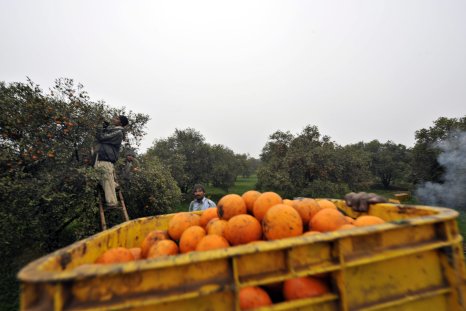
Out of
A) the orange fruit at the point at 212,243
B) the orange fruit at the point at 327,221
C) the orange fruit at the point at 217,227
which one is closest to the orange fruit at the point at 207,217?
the orange fruit at the point at 217,227

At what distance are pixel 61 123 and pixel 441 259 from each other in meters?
8.73

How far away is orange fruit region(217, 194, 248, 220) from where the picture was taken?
2543 mm

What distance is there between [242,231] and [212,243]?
312mm

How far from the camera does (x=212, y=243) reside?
6.63ft

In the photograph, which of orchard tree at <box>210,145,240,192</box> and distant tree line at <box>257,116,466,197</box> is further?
orchard tree at <box>210,145,240,192</box>

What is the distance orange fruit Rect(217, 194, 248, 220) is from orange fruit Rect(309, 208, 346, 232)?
79 centimetres

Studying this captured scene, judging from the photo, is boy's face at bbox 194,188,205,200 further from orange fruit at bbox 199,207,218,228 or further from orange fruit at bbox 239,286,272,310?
orange fruit at bbox 239,286,272,310

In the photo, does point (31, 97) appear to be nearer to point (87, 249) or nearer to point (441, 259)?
point (87, 249)

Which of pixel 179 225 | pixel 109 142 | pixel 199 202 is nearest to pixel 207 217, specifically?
pixel 179 225

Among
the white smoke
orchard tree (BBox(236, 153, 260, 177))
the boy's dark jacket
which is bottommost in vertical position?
the white smoke

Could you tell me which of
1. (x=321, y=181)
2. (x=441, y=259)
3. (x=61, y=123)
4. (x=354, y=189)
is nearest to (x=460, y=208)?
(x=354, y=189)

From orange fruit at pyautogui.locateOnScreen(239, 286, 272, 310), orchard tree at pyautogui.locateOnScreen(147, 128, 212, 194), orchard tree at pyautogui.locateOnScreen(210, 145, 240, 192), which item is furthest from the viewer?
orchard tree at pyautogui.locateOnScreen(210, 145, 240, 192)

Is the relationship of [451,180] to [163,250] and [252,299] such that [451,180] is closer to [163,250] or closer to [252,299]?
[252,299]

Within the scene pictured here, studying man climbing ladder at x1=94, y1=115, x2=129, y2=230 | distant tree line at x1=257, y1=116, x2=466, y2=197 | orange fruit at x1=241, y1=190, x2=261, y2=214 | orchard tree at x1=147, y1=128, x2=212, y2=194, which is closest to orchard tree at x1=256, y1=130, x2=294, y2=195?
distant tree line at x1=257, y1=116, x2=466, y2=197
